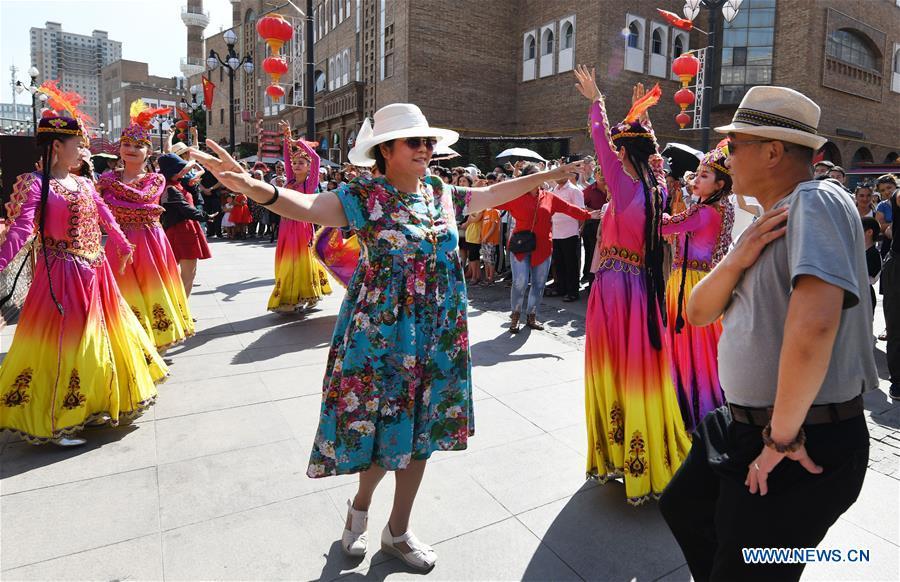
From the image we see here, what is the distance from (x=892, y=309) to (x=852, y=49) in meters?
29.7

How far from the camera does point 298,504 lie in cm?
308

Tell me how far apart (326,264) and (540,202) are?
2.83 meters

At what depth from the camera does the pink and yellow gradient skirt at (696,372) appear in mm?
3891

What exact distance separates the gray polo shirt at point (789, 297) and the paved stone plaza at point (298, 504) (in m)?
1.37

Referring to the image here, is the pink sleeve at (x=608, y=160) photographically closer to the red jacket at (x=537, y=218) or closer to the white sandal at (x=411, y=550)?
the white sandal at (x=411, y=550)

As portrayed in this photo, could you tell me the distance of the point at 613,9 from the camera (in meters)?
23.9

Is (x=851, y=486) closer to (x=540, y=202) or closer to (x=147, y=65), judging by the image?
(x=540, y=202)

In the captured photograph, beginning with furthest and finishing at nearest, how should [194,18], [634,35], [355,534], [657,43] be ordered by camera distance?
[194,18] → [657,43] → [634,35] → [355,534]

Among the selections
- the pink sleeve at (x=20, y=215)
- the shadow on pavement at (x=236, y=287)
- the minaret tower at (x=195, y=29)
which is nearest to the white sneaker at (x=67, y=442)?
the pink sleeve at (x=20, y=215)

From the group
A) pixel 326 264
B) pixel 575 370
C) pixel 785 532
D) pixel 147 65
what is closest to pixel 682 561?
pixel 785 532

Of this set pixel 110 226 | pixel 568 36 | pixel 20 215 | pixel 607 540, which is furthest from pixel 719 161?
pixel 568 36

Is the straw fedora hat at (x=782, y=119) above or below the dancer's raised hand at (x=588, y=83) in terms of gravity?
below

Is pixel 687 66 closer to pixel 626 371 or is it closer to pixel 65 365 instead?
pixel 626 371

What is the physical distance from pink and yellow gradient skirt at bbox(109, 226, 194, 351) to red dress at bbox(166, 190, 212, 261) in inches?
41.6
